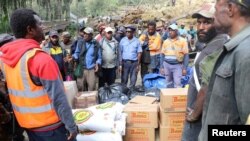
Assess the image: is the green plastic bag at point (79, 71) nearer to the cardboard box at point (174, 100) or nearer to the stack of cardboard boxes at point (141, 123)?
the stack of cardboard boxes at point (141, 123)

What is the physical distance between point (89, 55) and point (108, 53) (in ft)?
1.70

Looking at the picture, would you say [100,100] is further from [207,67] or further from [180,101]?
[207,67]

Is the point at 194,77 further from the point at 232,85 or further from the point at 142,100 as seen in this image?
the point at 142,100

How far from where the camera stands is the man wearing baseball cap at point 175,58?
6.76m

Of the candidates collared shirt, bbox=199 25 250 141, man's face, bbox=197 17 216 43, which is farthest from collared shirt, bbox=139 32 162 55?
collared shirt, bbox=199 25 250 141

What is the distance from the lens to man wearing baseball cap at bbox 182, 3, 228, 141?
2.87m

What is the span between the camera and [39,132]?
272 centimetres

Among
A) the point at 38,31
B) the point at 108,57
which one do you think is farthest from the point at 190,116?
the point at 108,57

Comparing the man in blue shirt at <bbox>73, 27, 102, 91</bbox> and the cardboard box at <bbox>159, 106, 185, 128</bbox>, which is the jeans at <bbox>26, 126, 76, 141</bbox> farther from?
the man in blue shirt at <bbox>73, 27, 102, 91</bbox>

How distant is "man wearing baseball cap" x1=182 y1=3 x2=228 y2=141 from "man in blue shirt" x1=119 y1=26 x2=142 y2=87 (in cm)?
417

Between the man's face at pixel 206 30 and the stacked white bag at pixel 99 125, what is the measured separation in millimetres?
1499

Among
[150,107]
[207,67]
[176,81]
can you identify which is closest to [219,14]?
[207,67]

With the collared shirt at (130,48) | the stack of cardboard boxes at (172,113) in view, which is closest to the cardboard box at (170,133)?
the stack of cardboard boxes at (172,113)

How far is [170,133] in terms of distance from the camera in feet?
14.0
